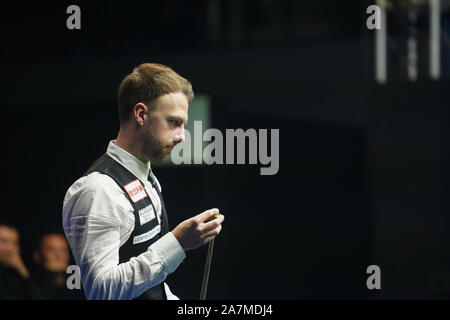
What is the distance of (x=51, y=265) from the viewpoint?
451 centimetres

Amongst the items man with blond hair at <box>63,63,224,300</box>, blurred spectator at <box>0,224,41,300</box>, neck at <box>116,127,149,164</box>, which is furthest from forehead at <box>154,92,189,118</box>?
blurred spectator at <box>0,224,41,300</box>

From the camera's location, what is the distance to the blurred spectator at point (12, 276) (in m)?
3.84

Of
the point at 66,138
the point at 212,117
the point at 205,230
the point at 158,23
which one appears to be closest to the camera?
the point at 205,230

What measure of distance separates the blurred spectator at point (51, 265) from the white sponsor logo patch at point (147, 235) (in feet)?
7.36

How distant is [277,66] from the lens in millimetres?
5340

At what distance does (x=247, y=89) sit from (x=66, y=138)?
1580 mm

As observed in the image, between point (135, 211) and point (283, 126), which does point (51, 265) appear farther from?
point (135, 211)

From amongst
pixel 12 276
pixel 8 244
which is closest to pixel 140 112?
pixel 12 276

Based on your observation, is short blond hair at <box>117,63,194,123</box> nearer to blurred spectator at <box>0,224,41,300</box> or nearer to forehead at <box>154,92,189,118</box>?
forehead at <box>154,92,189,118</box>

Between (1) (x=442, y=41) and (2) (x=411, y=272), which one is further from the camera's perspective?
(1) (x=442, y=41)

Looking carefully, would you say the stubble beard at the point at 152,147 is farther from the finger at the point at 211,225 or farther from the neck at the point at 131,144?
the finger at the point at 211,225

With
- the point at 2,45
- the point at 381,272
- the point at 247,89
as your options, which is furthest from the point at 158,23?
the point at 381,272

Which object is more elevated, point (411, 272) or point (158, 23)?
point (158, 23)

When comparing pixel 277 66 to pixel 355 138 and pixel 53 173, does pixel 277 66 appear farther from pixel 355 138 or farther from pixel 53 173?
pixel 53 173
